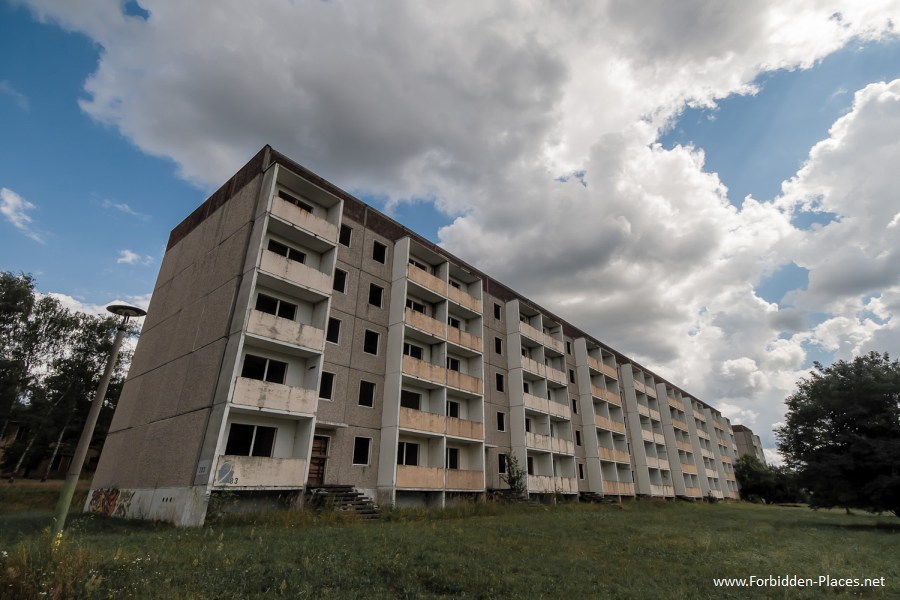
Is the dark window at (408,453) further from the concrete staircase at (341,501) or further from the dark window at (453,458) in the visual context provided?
the concrete staircase at (341,501)

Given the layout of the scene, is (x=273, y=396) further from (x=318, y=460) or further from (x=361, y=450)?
(x=361, y=450)

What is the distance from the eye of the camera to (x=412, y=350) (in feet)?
90.3

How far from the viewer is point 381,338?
83.1 ft

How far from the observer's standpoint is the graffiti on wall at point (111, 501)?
19.5 m

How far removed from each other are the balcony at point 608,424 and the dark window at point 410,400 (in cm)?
2196

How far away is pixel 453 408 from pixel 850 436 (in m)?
23.5

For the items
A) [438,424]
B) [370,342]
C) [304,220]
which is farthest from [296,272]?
[438,424]

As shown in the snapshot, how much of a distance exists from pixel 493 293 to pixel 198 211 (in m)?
21.7

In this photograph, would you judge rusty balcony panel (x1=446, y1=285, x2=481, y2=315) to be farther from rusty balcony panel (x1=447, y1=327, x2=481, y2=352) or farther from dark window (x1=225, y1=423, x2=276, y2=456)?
dark window (x1=225, y1=423, x2=276, y2=456)

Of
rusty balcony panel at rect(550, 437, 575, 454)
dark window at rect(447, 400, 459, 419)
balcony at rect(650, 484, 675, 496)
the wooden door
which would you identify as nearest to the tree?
rusty balcony panel at rect(550, 437, 575, 454)

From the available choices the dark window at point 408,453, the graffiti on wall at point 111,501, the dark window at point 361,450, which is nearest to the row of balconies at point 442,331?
the dark window at point 408,453

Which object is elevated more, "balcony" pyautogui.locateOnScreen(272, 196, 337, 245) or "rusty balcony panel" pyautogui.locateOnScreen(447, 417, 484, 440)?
"balcony" pyautogui.locateOnScreen(272, 196, 337, 245)

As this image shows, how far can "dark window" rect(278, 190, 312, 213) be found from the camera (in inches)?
921

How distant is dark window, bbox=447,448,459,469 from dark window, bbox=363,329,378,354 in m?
8.24
